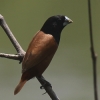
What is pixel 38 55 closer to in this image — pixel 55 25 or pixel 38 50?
pixel 38 50

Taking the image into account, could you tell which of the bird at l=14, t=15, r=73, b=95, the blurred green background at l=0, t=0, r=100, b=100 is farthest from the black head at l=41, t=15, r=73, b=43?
the blurred green background at l=0, t=0, r=100, b=100

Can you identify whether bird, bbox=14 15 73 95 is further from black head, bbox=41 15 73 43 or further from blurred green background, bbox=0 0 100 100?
blurred green background, bbox=0 0 100 100

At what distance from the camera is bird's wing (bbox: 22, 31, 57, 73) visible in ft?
4.41

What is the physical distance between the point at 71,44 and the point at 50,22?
2041mm

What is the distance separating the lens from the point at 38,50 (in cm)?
137

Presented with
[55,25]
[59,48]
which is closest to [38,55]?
[55,25]

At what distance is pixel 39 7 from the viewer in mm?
3895

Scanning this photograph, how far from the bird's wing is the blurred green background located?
155cm

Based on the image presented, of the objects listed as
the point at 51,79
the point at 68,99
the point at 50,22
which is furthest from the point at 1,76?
the point at 50,22

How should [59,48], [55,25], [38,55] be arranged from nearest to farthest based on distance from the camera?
[38,55]
[55,25]
[59,48]

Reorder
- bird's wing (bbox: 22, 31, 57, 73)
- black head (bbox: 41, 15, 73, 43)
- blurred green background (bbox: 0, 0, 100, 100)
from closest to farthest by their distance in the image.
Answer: bird's wing (bbox: 22, 31, 57, 73) < black head (bbox: 41, 15, 73, 43) < blurred green background (bbox: 0, 0, 100, 100)

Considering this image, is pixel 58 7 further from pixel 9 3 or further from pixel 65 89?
pixel 65 89

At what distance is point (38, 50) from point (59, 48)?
88.2 inches

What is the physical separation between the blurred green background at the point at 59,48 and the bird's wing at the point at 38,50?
155cm
